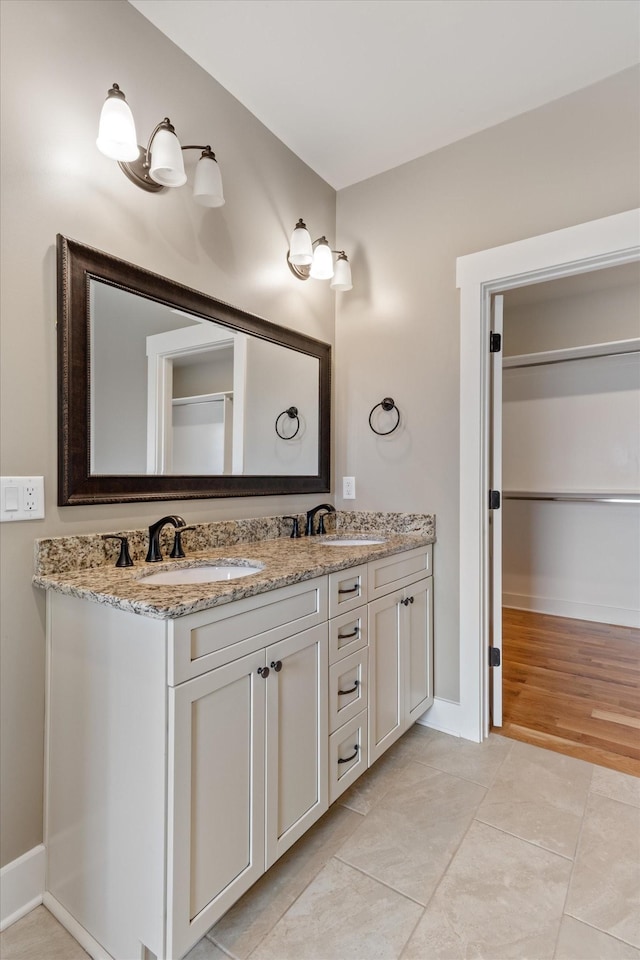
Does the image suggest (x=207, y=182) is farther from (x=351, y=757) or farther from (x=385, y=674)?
(x=351, y=757)

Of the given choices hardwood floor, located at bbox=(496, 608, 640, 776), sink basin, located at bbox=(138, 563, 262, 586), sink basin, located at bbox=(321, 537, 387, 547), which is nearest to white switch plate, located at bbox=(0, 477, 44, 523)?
sink basin, located at bbox=(138, 563, 262, 586)

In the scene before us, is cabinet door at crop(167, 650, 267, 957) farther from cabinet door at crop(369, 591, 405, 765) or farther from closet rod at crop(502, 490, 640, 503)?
closet rod at crop(502, 490, 640, 503)

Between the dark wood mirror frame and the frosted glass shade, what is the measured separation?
0.28m

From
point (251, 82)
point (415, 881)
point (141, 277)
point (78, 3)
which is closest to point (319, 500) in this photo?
point (141, 277)

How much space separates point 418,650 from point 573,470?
8.13 ft

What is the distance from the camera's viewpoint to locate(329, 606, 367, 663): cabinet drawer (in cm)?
151

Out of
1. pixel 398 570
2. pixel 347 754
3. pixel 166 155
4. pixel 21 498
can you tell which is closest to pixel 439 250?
pixel 166 155

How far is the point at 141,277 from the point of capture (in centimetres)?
156

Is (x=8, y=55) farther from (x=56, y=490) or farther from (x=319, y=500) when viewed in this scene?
(x=319, y=500)

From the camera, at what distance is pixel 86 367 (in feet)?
4.60

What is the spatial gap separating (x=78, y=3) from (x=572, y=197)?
1773 millimetres

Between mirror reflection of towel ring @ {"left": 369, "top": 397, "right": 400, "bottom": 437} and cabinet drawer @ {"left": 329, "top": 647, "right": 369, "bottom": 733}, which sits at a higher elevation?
mirror reflection of towel ring @ {"left": 369, "top": 397, "right": 400, "bottom": 437}

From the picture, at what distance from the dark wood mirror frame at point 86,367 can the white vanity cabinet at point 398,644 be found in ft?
2.33

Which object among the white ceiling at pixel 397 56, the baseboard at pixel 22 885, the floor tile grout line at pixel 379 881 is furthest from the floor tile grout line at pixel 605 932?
the white ceiling at pixel 397 56
